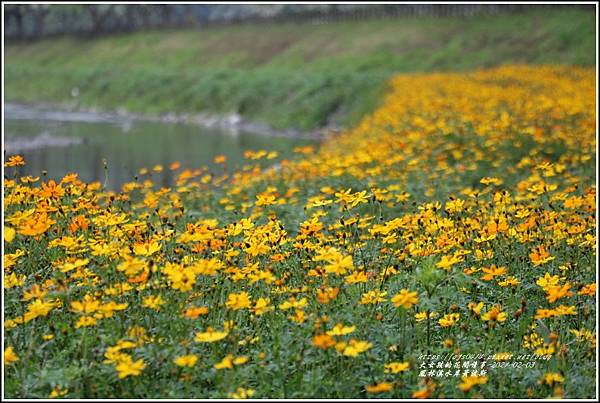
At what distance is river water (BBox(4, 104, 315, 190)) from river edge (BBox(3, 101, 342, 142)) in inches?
19.2

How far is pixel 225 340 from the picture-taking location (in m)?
3.61

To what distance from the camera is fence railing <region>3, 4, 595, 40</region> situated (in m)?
38.6

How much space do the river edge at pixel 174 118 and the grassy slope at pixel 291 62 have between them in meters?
0.52

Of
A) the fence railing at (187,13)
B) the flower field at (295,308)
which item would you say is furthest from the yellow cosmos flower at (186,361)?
the fence railing at (187,13)

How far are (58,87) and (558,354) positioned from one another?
36.0m

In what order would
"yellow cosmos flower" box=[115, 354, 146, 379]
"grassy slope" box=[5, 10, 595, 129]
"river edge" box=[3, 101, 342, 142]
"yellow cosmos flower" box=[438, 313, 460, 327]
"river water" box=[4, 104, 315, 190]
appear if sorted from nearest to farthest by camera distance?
"yellow cosmos flower" box=[115, 354, 146, 379], "yellow cosmos flower" box=[438, 313, 460, 327], "river water" box=[4, 104, 315, 190], "river edge" box=[3, 101, 342, 142], "grassy slope" box=[5, 10, 595, 129]

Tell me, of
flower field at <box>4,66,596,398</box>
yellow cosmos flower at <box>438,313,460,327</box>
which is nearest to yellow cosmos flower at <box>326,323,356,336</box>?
flower field at <box>4,66,596,398</box>

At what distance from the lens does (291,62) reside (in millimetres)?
35594

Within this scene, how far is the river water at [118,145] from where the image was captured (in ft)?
47.2

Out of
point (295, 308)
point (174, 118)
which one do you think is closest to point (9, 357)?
point (295, 308)

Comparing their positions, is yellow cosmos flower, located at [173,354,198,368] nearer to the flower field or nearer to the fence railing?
the flower field

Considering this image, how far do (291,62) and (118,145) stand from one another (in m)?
17.7

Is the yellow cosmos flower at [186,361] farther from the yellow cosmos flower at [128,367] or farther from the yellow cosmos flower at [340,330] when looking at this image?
the yellow cosmos flower at [340,330]

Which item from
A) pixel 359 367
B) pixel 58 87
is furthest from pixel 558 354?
pixel 58 87
